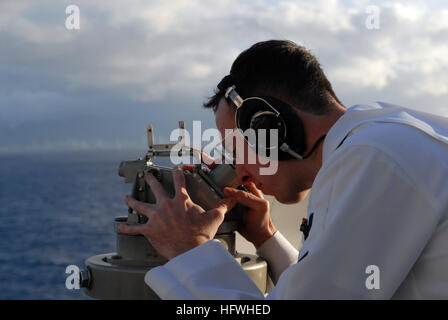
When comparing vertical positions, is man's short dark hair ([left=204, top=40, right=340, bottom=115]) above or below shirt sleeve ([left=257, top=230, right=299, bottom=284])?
above

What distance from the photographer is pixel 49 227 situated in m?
44.7

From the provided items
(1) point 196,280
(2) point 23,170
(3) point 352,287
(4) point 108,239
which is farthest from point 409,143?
(2) point 23,170

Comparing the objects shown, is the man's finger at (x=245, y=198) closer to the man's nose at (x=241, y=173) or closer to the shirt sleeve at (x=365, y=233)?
the man's nose at (x=241, y=173)

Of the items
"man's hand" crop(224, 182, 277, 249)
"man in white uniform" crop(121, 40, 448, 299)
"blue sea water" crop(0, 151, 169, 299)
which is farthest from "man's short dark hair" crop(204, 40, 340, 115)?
"blue sea water" crop(0, 151, 169, 299)

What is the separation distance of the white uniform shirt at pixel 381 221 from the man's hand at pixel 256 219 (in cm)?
65

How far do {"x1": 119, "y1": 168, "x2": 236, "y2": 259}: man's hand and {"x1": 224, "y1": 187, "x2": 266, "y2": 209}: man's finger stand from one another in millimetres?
132

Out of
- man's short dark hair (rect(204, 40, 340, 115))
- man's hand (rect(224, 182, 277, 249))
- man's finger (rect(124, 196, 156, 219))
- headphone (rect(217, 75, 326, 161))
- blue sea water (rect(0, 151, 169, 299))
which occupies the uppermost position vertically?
man's short dark hair (rect(204, 40, 340, 115))

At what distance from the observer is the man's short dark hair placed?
1570mm

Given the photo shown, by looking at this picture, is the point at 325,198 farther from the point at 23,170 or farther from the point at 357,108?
the point at 23,170

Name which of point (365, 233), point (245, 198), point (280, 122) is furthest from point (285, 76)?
point (365, 233)

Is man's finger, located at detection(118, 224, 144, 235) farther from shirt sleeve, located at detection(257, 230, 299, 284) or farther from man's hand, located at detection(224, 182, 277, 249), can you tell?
shirt sleeve, located at detection(257, 230, 299, 284)

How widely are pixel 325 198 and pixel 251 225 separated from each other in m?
0.82

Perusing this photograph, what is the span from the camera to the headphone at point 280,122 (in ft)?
5.11

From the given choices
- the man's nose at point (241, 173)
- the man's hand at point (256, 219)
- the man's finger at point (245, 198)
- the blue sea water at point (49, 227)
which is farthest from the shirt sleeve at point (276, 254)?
the blue sea water at point (49, 227)
